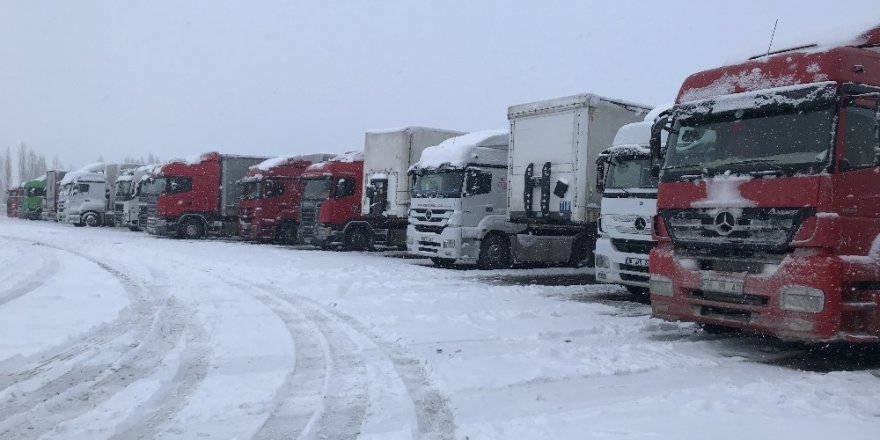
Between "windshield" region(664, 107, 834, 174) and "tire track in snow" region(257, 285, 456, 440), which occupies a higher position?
"windshield" region(664, 107, 834, 174)

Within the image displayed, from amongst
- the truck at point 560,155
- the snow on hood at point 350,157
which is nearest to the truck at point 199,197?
the snow on hood at point 350,157

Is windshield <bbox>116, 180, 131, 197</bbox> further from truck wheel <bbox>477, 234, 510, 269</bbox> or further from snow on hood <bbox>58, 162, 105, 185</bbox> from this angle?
truck wheel <bbox>477, 234, 510, 269</bbox>

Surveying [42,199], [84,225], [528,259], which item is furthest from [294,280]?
[42,199]

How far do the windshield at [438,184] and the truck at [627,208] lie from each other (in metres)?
4.52

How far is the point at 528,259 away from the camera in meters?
15.9

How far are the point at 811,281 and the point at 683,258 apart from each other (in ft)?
4.46

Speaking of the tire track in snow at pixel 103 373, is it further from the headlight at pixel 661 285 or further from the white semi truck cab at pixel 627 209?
the white semi truck cab at pixel 627 209

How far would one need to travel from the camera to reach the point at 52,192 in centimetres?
4028

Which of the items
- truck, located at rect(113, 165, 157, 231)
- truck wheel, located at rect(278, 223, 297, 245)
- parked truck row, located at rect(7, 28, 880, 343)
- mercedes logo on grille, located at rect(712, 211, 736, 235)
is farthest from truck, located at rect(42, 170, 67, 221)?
mercedes logo on grille, located at rect(712, 211, 736, 235)

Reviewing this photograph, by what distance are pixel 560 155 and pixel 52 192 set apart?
3742cm

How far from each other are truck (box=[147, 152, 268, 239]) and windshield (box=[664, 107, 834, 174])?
21422 mm

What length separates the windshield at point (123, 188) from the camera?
102ft

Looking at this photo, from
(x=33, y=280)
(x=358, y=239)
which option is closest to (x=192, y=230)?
(x=358, y=239)

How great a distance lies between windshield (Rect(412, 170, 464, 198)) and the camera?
50.5 feet
